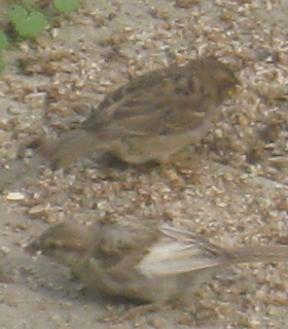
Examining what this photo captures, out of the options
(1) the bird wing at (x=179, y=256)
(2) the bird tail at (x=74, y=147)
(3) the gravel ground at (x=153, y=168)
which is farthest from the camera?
(2) the bird tail at (x=74, y=147)

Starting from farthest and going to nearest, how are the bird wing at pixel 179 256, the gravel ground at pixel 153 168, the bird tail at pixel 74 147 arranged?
the bird tail at pixel 74 147
the gravel ground at pixel 153 168
the bird wing at pixel 179 256

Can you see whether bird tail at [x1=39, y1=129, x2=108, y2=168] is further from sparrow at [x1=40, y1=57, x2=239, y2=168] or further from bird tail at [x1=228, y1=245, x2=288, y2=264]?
bird tail at [x1=228, y1=245, x2=288, y2=264]

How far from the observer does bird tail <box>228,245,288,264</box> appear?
7.61 meters

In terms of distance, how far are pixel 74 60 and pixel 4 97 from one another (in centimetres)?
56

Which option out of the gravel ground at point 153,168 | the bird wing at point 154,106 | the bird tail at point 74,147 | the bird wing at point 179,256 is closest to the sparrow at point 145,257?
the bird wing at point 179,256

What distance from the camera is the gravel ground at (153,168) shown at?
7691 mm

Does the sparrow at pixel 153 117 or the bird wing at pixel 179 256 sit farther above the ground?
the sparrow at pixel 153 117

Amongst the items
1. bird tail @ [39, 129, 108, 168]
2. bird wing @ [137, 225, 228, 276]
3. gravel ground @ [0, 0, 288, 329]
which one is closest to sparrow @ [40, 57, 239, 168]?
bird tail @ [39, 129, 108, 168]

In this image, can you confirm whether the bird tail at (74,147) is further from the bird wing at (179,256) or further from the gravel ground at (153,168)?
the bird wing at (179,256)

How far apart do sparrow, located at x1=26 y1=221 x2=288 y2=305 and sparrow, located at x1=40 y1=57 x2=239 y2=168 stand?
85 cm

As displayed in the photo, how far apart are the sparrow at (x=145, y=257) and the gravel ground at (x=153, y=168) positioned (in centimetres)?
A: 13

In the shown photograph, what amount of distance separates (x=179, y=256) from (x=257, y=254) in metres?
0.37

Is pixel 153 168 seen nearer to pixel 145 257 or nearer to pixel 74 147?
pixel 74 147

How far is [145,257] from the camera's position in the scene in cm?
757
